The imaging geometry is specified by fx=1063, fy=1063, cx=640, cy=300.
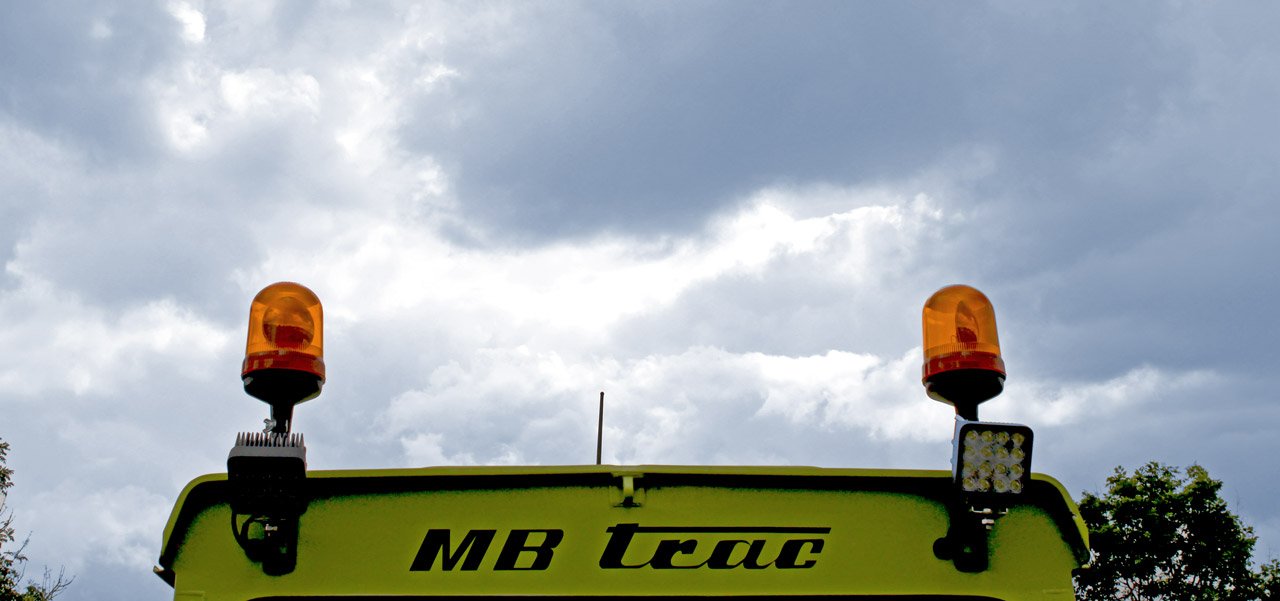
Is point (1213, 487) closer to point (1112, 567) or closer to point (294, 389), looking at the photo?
point (1112, 567)

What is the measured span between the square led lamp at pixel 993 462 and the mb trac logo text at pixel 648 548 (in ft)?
1.47

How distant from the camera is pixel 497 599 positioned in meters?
2.87

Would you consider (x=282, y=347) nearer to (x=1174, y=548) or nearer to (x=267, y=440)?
(x=267, y=440)

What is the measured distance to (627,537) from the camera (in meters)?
2.93

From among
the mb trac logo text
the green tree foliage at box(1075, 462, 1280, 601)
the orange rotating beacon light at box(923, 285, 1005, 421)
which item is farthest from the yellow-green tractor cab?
the green tree foliage at box(1075, 462, 1280, 601)

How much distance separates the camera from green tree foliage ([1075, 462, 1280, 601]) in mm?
28062

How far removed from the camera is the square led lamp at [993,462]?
2.89 meters

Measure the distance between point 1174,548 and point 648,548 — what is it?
2995 centimetres

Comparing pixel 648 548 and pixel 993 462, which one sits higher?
pixel 993 462

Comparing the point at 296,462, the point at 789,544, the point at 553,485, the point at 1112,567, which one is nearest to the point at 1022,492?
the point at 789,544

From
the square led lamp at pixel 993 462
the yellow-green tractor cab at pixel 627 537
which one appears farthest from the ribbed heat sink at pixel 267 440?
the square led lamp at pixel 993 462

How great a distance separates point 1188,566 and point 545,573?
3029cm

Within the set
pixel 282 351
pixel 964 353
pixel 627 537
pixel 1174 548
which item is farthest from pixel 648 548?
pixel 1174 548

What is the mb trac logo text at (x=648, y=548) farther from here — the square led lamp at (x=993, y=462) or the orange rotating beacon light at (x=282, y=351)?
the orange rotating beacon light at (x=282, y=351)
